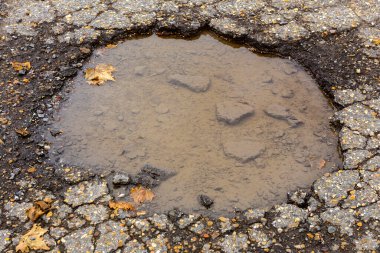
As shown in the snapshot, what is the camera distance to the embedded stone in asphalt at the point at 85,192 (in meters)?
3.24

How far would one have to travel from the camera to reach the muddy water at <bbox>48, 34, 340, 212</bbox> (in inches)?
137

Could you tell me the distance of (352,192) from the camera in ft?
10.6

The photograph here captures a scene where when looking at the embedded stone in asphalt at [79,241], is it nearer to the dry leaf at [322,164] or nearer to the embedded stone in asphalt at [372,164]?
the dry leaf at [322,164]

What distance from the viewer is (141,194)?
3350mm

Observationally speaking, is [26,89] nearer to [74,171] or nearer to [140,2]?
[74,171]

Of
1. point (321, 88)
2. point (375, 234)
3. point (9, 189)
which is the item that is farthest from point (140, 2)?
point (375, 234)

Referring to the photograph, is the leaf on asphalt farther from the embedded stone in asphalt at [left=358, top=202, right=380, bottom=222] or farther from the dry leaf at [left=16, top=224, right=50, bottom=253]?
the embedded stone in asphalt at [left=358, top=202, right=380, bottom=222]

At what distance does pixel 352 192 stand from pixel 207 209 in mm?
984

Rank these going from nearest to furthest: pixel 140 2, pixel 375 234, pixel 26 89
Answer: pixel 375 234 → pixel 26 89 → pixel 140 2

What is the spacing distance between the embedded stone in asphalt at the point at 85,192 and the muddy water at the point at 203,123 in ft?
0.74

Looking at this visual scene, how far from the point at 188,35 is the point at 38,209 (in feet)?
7.11

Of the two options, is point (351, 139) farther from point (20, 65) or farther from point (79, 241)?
point (20, 65)

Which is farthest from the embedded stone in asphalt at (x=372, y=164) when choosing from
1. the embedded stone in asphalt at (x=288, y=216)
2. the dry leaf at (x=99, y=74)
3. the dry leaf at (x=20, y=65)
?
the dry leaf at (x=20, y=65)

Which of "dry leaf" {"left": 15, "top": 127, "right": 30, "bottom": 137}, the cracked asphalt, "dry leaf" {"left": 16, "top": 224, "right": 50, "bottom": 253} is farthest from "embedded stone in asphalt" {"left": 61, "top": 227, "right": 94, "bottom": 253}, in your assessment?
"dry leaf" {"left": 15, "top": 127, "right": 30, "bottom": 137}
